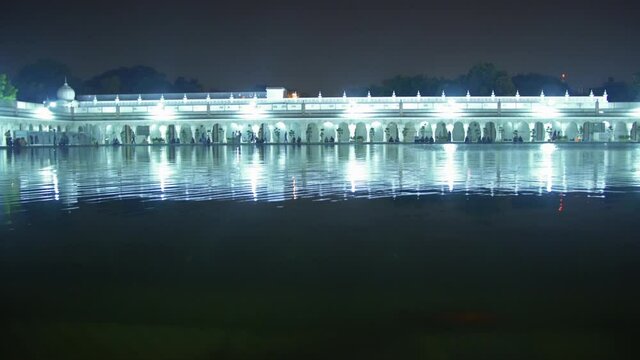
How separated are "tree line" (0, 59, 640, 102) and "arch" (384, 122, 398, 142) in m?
22.9

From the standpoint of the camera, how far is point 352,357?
525cm

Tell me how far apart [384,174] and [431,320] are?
56.7ft

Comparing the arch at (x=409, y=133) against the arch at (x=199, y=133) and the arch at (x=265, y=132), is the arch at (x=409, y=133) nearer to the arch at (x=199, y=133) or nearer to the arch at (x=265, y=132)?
the arch at (x=265, y=132)

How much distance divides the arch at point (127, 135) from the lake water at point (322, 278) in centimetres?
7301

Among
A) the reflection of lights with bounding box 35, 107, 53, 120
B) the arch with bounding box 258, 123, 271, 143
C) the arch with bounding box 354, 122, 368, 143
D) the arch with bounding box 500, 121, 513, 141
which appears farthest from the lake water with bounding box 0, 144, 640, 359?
the arch with bounding box 354, 122, 368, 143

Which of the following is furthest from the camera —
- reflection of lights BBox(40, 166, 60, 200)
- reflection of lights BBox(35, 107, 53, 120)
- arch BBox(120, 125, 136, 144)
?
arch BBox(120, 125, 136, 144)

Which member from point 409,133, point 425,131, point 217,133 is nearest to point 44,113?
point 217,133

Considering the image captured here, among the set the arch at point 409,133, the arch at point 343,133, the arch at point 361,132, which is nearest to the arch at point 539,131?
the arch at point 409,133

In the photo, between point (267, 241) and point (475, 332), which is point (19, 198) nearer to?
point (267, 241)

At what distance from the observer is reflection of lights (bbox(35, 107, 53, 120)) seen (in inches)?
2910

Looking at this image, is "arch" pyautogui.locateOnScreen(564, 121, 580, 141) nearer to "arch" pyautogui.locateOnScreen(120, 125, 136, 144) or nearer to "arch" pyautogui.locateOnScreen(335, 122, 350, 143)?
"arch" pyautogui.locateOnScreen(335, 122, 350, 143)

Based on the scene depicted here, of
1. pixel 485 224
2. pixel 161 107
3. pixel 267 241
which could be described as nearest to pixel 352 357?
pixel 267 241

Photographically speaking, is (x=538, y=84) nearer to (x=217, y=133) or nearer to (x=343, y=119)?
(x=343, y=119)

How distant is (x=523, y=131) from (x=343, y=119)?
22787 mm
